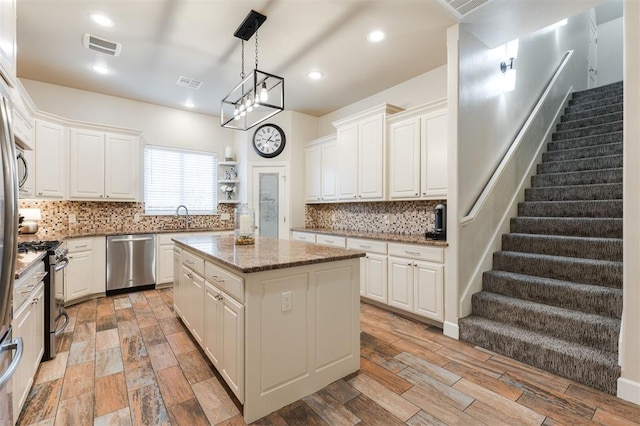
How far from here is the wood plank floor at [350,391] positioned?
1825 mm

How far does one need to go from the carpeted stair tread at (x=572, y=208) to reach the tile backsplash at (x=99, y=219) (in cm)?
467

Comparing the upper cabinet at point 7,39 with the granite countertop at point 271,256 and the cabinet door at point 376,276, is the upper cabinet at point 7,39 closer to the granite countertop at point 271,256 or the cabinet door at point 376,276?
the granite countertop at point 271,256

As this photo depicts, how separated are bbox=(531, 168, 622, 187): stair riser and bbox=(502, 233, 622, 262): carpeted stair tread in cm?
88

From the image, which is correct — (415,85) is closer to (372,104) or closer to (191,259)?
(372,104)

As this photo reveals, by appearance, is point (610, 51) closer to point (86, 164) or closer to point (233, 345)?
point (233, 345)

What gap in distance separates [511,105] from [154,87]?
15.7 feet

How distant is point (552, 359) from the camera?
2.28 m

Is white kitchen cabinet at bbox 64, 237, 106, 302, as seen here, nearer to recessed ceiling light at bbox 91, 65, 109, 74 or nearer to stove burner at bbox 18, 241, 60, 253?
stove burner at bbox 18, 241, 60, 253

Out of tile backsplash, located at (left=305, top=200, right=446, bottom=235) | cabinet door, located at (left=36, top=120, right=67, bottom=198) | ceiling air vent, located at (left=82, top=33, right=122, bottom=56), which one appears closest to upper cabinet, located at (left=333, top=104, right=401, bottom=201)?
tile backsplash, located at (left=305, top=200, right=446, bottom=235)

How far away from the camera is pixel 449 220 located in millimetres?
2998

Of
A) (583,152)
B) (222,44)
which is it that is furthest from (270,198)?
(583,152)

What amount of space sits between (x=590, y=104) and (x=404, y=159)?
11.3 feet

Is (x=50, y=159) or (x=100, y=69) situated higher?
(x=100, y=69)

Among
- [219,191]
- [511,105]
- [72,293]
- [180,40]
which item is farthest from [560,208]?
[72,293]
